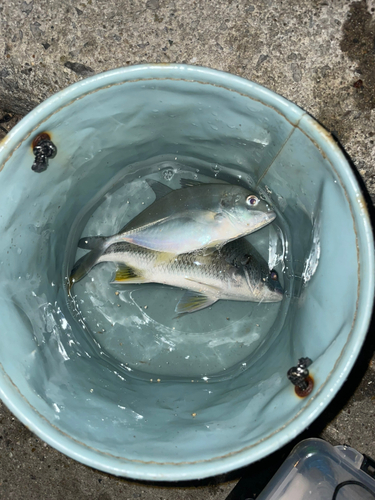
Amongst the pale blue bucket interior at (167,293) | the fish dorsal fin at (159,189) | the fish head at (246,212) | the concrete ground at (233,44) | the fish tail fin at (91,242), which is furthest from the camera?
the fish dorsal fin at (159,189)

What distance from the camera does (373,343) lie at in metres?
2.08

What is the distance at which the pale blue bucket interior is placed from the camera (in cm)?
125

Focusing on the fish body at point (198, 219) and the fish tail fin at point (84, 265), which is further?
the fish tail fin at point (84, 265)

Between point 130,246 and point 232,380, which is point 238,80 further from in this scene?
point 232,380

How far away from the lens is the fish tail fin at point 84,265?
1878mm

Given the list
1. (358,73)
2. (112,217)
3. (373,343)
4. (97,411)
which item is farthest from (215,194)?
(373,343)

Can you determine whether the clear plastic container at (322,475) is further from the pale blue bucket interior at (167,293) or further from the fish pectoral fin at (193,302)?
the fish pectoral fin at (193,302)

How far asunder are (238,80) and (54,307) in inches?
51.8

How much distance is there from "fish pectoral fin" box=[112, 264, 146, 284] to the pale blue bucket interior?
0.50 feet

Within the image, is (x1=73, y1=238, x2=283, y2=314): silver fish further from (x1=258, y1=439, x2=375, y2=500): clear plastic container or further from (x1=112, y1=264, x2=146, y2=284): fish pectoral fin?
(x1=258, y1=439, x2=375, y2=500): clear plastic container

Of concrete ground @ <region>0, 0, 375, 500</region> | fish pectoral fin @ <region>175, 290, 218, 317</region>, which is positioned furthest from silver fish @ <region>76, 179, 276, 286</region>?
concrete ground @ <region>0, 0, 375, 500</region>

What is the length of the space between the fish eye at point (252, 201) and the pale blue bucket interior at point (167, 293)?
6.7 inches

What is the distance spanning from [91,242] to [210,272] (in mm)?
589

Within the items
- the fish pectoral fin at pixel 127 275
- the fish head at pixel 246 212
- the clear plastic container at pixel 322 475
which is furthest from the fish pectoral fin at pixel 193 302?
the clear plastic container at pixel 322 475
